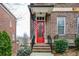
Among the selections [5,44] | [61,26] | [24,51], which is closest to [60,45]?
[61,26]

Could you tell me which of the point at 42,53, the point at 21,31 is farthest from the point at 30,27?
the point at 42,53

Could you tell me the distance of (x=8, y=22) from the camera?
297cm

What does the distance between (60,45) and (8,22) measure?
28.1 inches

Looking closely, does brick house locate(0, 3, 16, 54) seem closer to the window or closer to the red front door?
the red front door

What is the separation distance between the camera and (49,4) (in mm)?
2959

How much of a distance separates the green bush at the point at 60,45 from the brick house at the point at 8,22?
1.74 feet

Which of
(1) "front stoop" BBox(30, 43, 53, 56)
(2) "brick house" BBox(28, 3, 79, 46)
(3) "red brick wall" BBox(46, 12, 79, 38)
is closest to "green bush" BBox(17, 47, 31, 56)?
(1) "front stoop" BBox(30, 43, 53, 56)

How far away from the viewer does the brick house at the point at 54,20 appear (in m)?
2.89

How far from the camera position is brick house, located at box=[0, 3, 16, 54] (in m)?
2.94

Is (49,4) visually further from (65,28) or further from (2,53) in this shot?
(2,53)

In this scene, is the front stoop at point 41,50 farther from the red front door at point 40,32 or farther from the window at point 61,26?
the window at point 61,26

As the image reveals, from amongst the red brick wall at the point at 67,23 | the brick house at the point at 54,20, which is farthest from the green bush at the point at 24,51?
the red brick wall at the point at 67,23

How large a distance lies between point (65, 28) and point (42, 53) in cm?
42

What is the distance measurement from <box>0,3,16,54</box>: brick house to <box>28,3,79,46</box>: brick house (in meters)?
0.24
